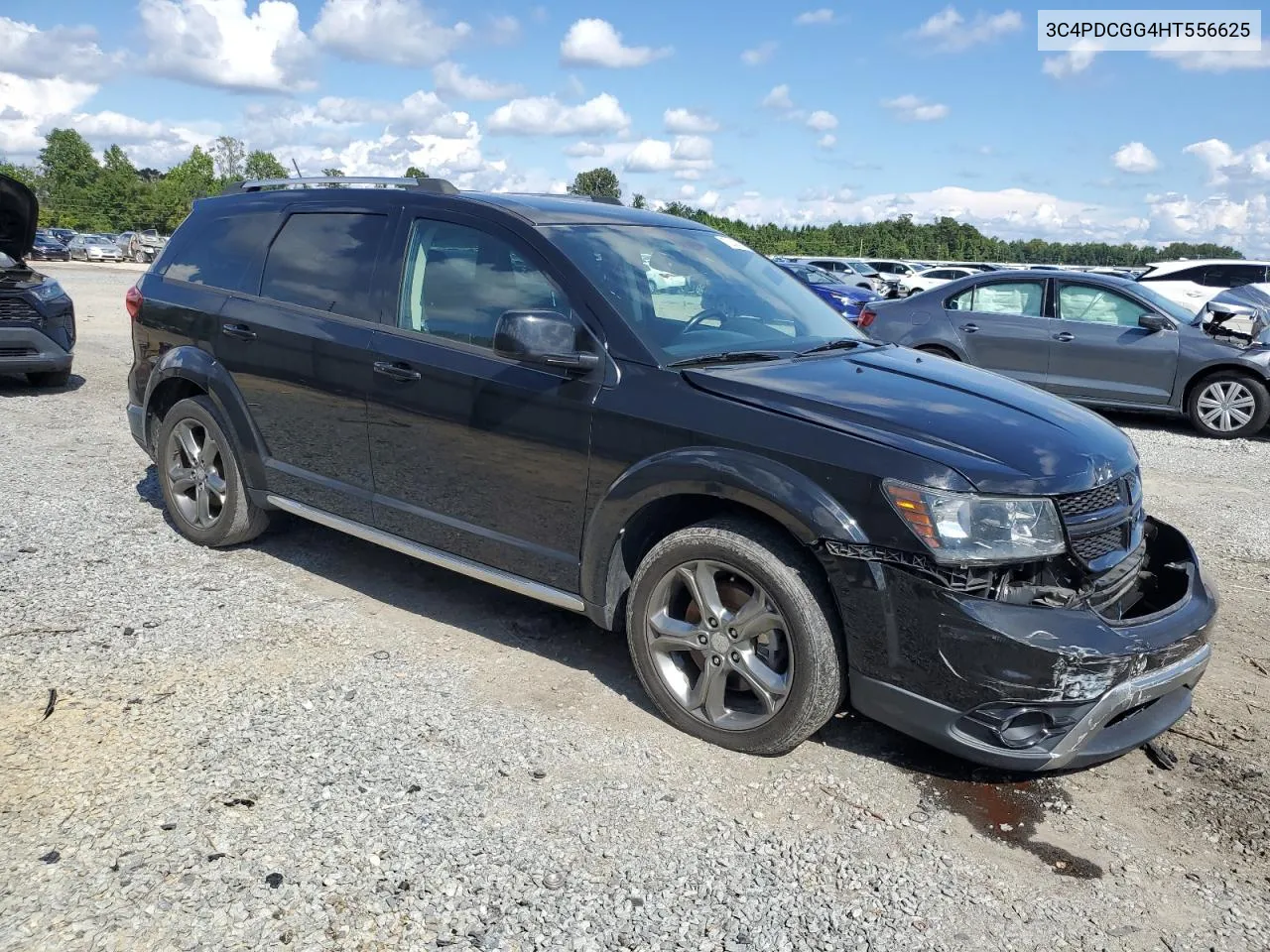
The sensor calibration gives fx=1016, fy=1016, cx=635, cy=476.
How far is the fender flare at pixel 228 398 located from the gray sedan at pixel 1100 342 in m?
7.74

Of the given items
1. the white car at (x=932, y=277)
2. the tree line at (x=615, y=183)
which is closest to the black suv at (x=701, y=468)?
the white car at (x=932, y=277)

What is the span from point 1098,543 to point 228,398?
402cm

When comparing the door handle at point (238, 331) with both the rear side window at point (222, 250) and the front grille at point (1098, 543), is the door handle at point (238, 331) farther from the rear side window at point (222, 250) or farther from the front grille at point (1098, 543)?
the front grille at point (1098, 543)

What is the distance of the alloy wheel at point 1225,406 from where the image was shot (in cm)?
981

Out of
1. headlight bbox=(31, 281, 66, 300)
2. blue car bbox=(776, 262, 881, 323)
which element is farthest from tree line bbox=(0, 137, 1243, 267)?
headlight bbox=(31, 281, 66, 300)

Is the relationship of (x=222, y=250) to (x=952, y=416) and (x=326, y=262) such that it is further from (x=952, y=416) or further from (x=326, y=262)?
(x=952, y=416)

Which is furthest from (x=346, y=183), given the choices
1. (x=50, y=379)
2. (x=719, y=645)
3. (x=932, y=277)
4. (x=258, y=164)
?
(x=258, y=164)

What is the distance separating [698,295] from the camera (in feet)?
13.9

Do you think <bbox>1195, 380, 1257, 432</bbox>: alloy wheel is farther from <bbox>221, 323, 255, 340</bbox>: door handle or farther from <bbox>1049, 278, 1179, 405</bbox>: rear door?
<bbox>221, 323, 255, 340</bbox>: door handle

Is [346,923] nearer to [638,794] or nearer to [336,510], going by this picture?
[638,794]

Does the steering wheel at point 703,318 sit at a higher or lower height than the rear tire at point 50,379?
higher

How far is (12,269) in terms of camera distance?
9.77m

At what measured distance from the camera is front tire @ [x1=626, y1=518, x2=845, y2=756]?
330 centimetres

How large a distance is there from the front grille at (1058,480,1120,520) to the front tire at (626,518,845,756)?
80cm
